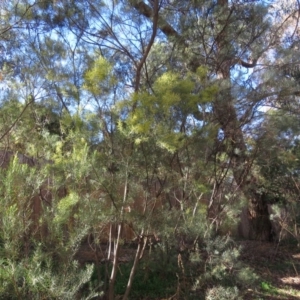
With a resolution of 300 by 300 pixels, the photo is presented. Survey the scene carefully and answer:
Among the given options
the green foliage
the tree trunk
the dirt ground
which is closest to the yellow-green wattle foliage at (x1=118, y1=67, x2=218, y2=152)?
the tree trunk

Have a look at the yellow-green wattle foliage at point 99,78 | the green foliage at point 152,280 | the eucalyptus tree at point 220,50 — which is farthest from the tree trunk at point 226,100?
the green foliage at point 152,280

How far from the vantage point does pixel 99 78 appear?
562cm

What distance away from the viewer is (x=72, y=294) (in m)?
3.82

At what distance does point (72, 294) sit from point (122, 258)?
4299 millimetres

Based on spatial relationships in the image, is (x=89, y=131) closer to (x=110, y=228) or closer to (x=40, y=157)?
(x=40, y=157)

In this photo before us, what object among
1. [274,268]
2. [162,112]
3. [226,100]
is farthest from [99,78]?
[274,268]

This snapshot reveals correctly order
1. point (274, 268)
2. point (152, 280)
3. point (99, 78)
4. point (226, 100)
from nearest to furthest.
Answer: point (99, 78) < point (226, 100) < point (152, 280) < point (274, 268)

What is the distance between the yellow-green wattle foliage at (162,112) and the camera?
5.38 metres

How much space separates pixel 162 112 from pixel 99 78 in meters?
0.86

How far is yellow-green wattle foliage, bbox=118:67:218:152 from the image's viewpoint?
17.6 feet

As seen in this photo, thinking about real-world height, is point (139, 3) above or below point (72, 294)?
above

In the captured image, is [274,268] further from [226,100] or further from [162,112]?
[162,112]

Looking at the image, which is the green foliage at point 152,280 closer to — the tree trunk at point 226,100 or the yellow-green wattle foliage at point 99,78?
the tree trunk at point 226,100

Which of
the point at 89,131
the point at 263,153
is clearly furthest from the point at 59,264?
the point at 263,153
